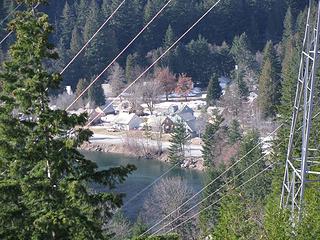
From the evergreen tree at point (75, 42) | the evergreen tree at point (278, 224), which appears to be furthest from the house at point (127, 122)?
the evergreen tree at point (278, 224)

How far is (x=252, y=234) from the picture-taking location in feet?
24.9

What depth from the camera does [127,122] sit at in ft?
115

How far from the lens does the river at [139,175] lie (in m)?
21.7

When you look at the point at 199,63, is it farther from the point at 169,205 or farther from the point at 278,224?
the point at 278,224

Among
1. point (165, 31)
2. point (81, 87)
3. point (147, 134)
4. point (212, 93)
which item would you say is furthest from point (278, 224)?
point (165, 31)

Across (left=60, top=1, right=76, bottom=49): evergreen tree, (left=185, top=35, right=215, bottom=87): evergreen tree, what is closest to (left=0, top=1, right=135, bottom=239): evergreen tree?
(left=185, top=35, right=215, bottom=87): evergreen tree

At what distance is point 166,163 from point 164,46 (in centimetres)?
2055

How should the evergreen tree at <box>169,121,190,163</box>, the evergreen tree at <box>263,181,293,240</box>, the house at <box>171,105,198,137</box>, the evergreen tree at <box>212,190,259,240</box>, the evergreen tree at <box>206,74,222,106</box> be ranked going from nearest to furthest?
the evergreen tree at <box>263,181,293,240</box>, the evergreen tree at <box>212,190,259,240</box>, the evergreen tree at <box>169,121,190,163</box>, the house at <box>171,105,198,137</box>, the evergreen tree at <box>206,74,222,106</box>

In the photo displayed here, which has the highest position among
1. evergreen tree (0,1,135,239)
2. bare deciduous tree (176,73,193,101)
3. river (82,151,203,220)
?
evergreen tree (0,1,135,239)

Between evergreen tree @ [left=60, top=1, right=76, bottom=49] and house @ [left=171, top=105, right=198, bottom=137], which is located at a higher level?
evergreen tree @ [left=60, top=1, right=76, bottom=49]

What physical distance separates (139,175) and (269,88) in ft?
37.5

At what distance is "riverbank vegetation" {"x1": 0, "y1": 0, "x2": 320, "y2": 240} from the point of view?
553 cm

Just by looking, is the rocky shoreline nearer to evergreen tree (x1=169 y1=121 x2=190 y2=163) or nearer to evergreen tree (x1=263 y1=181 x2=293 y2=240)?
evergreen tree (x1=169 y1=121 x2=190 y2=163)

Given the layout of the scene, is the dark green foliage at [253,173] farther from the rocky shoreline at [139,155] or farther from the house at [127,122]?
the house at [127,122]
